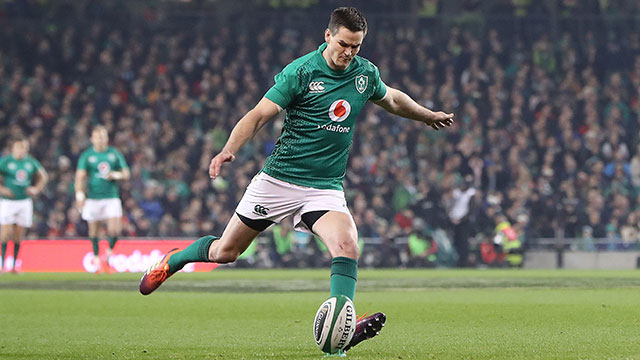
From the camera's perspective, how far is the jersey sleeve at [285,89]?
630 cm

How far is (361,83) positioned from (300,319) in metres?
2.98

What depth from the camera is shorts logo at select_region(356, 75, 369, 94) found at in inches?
260

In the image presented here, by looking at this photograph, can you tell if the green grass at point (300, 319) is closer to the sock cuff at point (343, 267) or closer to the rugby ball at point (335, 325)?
the rugby ball at point (335, 325)

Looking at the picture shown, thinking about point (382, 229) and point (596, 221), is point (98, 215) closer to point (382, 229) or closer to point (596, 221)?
point (382, 229)

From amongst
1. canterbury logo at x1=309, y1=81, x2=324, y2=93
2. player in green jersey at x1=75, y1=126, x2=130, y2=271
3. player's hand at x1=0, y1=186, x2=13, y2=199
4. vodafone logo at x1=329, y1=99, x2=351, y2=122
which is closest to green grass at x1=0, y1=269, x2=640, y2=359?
vodafone logo at x1=329, y1=99, x2=351, y2=122

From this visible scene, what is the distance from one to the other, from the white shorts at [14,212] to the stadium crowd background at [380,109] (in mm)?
4346

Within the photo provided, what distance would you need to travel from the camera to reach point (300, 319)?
353 inches

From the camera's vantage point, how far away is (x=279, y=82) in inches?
251

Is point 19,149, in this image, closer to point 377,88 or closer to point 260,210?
point 260,210

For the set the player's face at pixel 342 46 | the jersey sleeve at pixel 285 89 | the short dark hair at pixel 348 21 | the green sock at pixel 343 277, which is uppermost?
the short dark hair at pixel 348 21

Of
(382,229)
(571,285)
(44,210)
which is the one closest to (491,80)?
(382,229)

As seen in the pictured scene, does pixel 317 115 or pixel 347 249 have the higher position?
pixel 317 115

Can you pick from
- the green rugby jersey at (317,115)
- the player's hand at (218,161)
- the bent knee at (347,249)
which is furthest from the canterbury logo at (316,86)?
the bent knee at (347,249)

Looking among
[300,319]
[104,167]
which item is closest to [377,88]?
[300,319]
